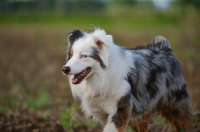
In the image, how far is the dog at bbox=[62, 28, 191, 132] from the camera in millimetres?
5203

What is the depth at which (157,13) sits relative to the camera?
1613 inches

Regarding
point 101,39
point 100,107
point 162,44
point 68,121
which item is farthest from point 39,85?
point 101,39

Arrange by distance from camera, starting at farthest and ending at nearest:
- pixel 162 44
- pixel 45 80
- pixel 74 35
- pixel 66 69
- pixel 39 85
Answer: pixel 45 80 → pixel 39 85 → pixel 162 44 → pixel 74 35 → pixel 66 69

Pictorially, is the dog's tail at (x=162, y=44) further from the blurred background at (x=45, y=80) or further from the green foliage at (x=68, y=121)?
the green foliage at (x=68, y=121)

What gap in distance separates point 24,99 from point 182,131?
411cm

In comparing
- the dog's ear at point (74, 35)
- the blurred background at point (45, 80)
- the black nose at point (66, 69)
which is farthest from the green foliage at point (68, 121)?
the black nose at point (66, 69)

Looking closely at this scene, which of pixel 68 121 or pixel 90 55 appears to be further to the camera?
pixel 68 121

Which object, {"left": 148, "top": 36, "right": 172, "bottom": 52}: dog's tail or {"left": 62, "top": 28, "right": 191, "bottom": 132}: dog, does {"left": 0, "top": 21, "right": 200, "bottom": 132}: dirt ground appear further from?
{"left": 148, "top": 36, "right": 172, "bottom": 52}: dog's tail

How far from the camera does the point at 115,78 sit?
5.32 meters

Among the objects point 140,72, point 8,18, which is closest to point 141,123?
point 140,72

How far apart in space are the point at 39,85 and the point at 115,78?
598cm

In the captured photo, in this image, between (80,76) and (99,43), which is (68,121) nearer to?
(80,76)

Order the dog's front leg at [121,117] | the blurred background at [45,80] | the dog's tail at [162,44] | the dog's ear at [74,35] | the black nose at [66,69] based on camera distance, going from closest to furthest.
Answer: the black nose at [66,69] < the dog's front leg at [121,117] < the dog's ear at [74,35] < the dog's tail at [162,44] < the blurred background at [45,80]

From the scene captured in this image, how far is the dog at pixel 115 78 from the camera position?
205 inches
